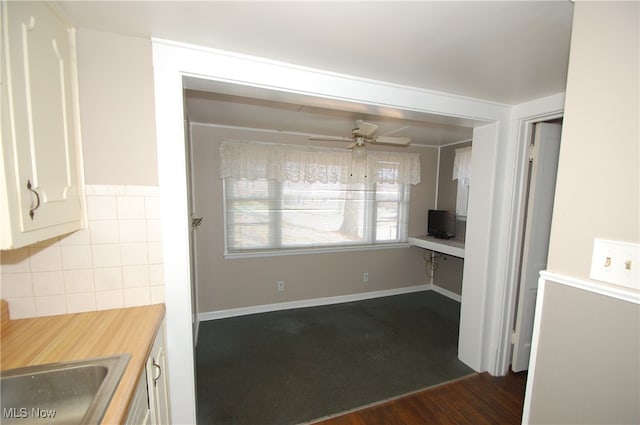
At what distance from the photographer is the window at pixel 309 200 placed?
3135 millimetres

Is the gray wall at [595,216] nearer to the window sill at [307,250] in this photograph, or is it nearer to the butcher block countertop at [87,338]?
the butcher block countertop at [87,338]

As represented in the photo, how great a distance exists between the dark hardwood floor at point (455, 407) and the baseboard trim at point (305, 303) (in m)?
1.76

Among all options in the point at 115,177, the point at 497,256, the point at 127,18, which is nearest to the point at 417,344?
the point at 497,256

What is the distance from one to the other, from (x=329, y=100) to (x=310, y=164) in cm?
178

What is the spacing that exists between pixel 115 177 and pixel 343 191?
2.76m

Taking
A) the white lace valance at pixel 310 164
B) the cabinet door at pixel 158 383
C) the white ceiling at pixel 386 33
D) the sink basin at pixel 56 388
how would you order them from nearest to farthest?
the sink basin at pixel 56 388, the white ceiling at pixel 386 33, the cabinet door at pixel 158 383, the white lace valance at pixel 310 164

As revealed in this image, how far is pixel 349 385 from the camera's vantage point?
2.10 metres

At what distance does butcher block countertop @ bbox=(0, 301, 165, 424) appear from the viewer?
92 centimetres

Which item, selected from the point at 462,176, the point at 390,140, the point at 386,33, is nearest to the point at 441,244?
the point at 462,176

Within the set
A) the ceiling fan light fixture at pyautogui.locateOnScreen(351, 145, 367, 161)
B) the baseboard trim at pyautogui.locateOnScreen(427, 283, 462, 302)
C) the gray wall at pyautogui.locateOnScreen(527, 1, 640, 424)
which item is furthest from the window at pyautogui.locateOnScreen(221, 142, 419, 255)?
the gray wall at pyautogui.locateOnScreen(527, 1, 640, 424)

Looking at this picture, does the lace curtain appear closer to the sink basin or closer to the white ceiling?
the white ceiling

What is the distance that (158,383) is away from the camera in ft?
3.88

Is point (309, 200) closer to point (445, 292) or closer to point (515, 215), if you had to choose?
point (515, 215)

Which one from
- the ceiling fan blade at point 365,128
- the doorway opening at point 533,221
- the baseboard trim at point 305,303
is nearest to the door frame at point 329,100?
the doorway opening at point 533,221
